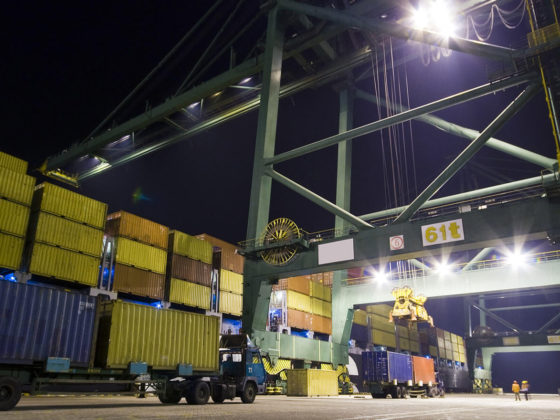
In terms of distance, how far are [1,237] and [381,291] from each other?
898 inches

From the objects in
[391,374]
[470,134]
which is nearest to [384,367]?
[391,374]

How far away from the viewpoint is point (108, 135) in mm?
36688

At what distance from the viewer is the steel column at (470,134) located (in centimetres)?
2492

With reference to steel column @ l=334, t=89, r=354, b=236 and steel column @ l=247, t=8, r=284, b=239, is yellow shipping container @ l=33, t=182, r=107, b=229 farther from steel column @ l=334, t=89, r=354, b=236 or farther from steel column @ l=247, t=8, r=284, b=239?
steel column @ l=334, t=89, r=354, b=236

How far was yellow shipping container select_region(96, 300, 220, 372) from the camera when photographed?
12.5 m

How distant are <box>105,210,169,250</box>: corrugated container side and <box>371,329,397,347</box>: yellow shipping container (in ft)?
79.7

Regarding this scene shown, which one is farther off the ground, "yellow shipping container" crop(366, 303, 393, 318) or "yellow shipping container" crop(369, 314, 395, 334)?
"yellow shipping container" crop(366, 303, 393, 318)

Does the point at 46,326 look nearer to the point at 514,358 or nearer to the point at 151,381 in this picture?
the point at 151,381

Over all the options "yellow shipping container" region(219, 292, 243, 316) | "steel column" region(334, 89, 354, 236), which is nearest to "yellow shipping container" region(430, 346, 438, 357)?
"steel column" region(334, 89, 354, 236)

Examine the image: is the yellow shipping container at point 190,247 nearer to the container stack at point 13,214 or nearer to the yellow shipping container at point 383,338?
the container stack at point 13,214

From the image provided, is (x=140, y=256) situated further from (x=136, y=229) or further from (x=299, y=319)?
(x=299, y=319)

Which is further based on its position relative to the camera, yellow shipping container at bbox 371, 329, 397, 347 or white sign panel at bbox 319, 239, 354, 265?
yellow shipping container at bbox 371, 329, 397, 347

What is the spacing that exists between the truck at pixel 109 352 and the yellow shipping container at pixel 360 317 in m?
25.8

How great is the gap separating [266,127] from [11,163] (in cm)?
1301
